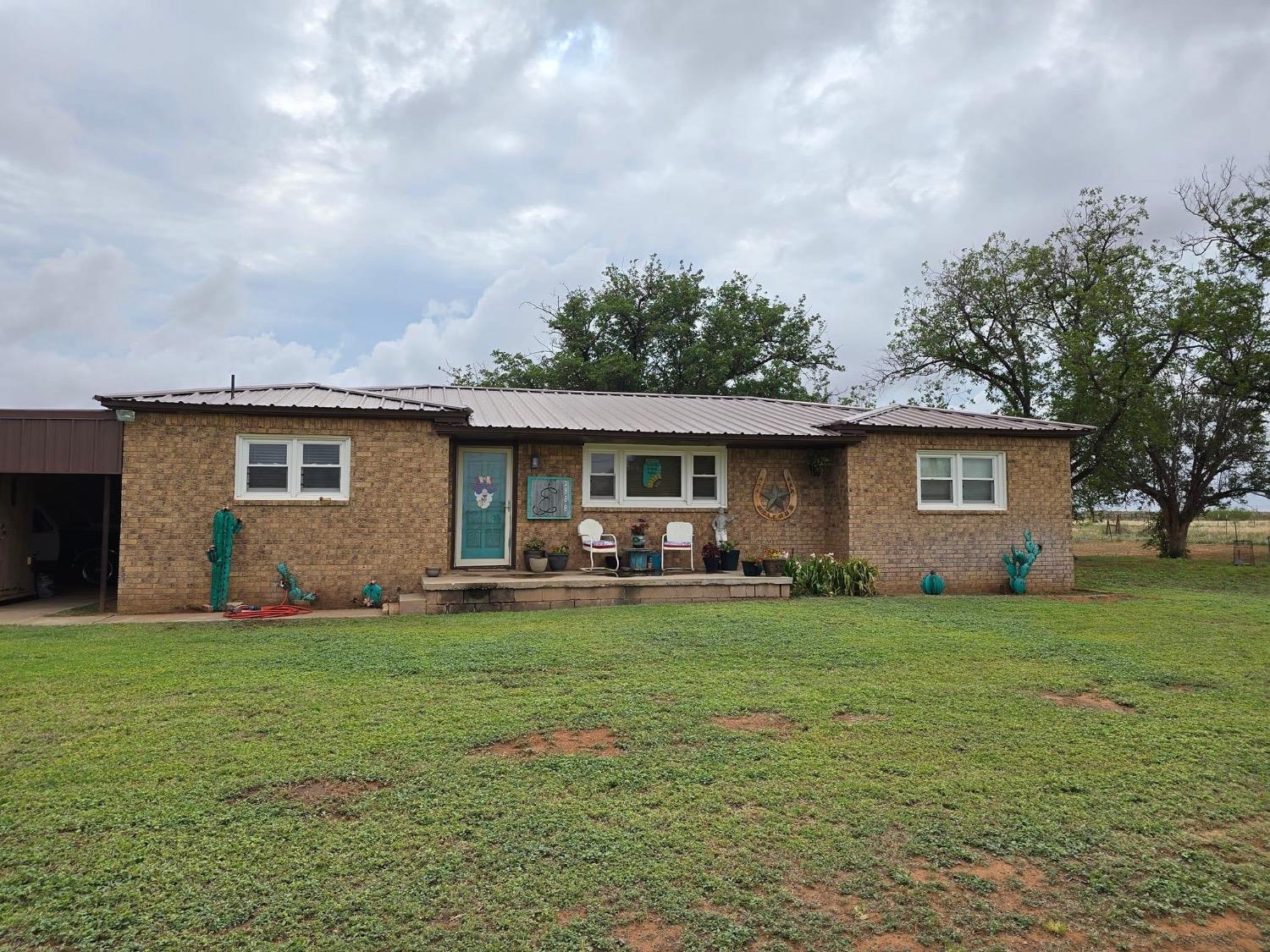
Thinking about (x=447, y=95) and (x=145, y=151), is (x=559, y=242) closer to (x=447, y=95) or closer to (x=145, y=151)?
(x=447, y=95)

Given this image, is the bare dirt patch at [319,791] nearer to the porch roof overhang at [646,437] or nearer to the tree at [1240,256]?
the porch roof overhang at [646,437]

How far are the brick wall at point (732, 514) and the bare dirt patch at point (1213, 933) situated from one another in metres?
9.85

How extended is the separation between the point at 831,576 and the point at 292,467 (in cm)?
860

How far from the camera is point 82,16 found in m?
10.5

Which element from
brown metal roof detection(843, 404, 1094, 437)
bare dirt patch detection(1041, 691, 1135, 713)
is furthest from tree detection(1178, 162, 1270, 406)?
bare dirt patch detection(1041, 691, 1135, 713)

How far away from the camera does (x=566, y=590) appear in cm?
1048

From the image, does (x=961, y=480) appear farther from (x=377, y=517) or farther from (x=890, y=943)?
(x=890, y=943)

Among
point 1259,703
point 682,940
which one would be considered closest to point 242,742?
point 682,940

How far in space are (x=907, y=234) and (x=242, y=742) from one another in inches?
981

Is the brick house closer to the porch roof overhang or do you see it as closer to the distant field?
the porch roof overhang

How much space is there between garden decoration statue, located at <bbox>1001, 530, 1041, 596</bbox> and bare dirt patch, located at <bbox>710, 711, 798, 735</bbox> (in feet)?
31.2

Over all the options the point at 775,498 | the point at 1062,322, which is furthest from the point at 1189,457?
the point at 775,498

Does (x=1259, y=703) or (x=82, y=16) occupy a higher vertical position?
(x=82, y=16)

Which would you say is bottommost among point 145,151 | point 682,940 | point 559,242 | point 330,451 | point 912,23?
point 682,940
